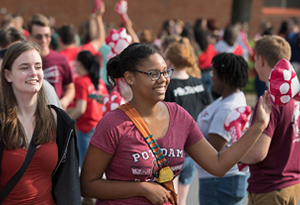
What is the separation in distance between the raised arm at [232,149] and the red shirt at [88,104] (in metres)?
2.63

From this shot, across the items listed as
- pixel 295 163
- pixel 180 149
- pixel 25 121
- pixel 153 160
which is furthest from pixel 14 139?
pixel 295 163

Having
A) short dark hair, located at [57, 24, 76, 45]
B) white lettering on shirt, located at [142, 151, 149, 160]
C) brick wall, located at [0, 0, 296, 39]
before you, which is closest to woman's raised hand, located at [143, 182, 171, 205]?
white lettering on shirt, located at [142, 151, 149, 160]

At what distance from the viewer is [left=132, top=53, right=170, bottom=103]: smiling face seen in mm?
2328

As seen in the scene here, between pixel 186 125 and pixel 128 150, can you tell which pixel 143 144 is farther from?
pixel 186 125

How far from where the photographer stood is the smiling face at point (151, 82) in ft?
7.64

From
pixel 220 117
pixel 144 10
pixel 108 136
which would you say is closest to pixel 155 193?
pixel 108 136

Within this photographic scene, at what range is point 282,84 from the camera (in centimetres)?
250

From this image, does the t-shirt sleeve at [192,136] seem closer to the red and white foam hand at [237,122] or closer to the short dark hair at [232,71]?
the red and white foam hand at [237,122]

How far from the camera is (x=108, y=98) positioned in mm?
3738

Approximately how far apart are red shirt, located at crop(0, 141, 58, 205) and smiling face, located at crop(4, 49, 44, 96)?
329 mm

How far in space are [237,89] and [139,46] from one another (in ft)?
4.50

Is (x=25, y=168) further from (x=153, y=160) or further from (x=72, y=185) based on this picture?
(x=153, y=160)

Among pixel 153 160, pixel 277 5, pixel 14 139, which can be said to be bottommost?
pixel 153 160

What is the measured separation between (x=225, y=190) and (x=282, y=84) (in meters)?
1.26
